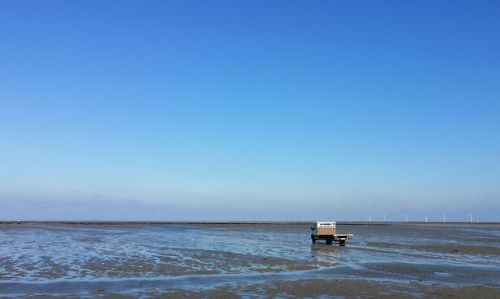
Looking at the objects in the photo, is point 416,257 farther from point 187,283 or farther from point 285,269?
point 187,283

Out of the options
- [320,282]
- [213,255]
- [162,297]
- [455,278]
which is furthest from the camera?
[213,255]

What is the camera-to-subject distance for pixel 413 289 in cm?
2008

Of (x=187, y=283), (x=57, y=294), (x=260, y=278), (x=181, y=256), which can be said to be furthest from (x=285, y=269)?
(x=57, y=294)

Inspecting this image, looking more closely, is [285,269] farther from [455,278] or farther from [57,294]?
[57,294]

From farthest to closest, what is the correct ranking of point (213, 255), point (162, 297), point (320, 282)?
point (213, 255) → point (320, 282) → point (162, 297)

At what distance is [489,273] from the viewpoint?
26.6 meters

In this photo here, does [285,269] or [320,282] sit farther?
[285,269]

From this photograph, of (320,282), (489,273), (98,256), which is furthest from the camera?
(98,256)

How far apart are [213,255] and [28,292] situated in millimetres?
17835

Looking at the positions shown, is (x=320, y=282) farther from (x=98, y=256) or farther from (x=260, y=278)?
(x=98, y=256)

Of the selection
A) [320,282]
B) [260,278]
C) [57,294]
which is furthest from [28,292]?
[320,282]

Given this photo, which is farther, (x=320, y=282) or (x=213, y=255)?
(x=213, y=255)

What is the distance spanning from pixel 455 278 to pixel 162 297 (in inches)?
574

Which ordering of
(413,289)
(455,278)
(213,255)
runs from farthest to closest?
(213,255)
(455,278)
(413,289)
